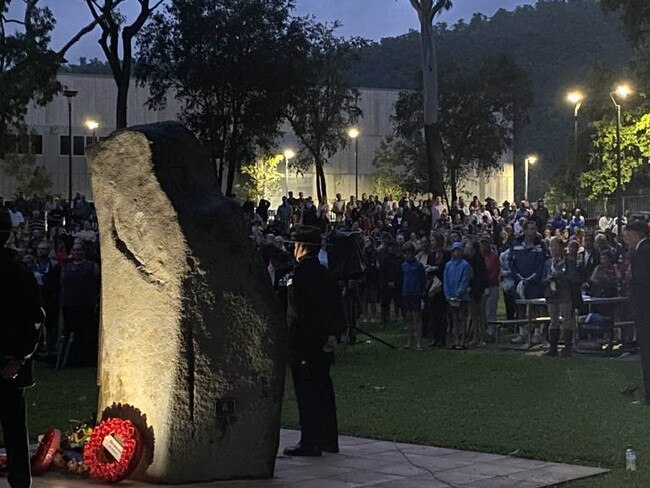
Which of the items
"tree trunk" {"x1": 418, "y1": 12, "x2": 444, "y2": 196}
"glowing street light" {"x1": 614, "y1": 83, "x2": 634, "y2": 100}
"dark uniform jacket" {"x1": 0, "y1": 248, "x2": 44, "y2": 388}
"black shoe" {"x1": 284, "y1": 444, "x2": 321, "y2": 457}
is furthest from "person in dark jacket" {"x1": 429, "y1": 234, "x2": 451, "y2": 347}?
"glowing street light" {"x1": 614, "y1": 83, "x2": 634, "y2": 100}

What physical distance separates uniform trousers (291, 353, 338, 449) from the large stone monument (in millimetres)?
1069

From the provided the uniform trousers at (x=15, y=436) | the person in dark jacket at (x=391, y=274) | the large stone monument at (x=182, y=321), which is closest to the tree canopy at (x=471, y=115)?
the person in dark jacket at (x=391, y=274)

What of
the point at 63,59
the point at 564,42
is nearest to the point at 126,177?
the point at 63,59

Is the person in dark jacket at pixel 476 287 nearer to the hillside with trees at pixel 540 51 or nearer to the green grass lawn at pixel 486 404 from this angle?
the green grass lawn at pixel 486 404

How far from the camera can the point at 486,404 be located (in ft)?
43.8

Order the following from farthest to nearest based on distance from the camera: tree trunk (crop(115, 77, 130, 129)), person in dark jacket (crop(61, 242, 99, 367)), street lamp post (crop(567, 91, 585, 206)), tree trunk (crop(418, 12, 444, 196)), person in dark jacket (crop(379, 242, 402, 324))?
1. street lamp post (crop(567, 91, 585, 206))
2. tree trunk (crop(418, 12, 444, 196))
3. tree trunk (crop(115, 77, 130, 129))
4. person in dark jacket (crop(379, 242, 402, 324))
5. person in dark jacket (crop(61, 242, 99, 367))

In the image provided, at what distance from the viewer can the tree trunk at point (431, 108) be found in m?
41.7

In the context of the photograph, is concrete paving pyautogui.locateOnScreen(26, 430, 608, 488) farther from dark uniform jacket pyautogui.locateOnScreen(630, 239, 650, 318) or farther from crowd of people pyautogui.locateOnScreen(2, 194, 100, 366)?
crowd of people pyautogui.locateOnScreen(2, 194, 100, 366)

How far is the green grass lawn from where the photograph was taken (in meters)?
10.5

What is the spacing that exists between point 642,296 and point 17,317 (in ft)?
24.4

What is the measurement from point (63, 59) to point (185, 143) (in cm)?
3076

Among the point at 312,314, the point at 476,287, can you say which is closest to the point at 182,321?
the point at 312,314

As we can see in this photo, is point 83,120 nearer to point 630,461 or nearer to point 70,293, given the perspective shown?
point 70,293

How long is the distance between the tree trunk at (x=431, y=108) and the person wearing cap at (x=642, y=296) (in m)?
28.6
